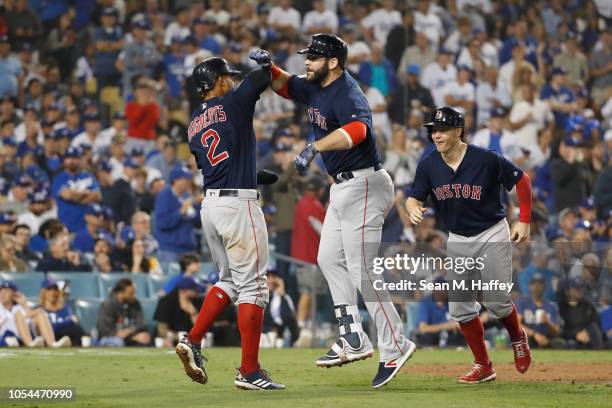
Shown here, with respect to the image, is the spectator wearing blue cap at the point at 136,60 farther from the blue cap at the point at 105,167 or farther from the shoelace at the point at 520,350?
the shoelace at the point at 520,350

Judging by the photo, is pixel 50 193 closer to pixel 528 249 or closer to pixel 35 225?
pixel 35 225

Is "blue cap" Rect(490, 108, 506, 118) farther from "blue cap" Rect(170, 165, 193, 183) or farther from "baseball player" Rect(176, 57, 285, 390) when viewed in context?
"baseball player" Rect(176, 57, 285, 390)

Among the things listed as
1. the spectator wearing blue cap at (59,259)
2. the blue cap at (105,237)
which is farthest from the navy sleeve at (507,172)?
the blue cap at (105,237)

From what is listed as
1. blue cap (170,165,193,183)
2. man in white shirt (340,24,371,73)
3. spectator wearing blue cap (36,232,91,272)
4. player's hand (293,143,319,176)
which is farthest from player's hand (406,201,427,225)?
man in white shirt (340,24,371,73)

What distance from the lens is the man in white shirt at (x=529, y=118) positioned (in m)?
15.7

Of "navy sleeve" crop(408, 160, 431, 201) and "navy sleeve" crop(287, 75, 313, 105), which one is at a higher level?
"navy sleeve" crop(287, 75, 313, 105)

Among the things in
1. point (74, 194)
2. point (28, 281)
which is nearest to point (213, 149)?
point (28, 281)

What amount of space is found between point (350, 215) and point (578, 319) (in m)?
5.31

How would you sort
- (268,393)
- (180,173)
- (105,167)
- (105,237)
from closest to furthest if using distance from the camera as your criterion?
(268,393), (105,237), (180,173), (105,167)

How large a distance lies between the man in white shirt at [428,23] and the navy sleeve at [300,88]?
9.77 metres

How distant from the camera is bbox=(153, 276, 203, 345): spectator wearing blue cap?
1173cm

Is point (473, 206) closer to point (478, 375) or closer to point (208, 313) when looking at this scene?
point (478, 375)

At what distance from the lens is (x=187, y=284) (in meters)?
11.8

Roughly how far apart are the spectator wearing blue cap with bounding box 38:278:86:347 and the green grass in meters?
1.37
